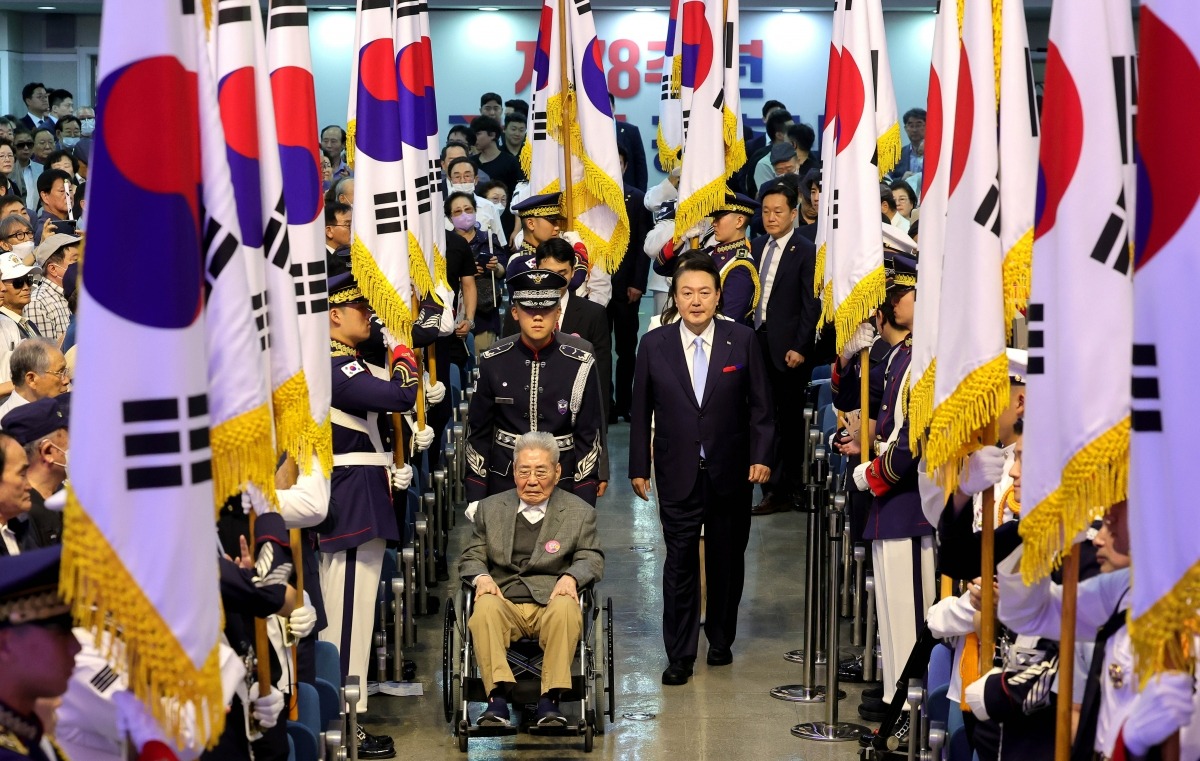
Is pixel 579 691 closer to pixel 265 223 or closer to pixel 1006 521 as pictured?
pixel 1006 521

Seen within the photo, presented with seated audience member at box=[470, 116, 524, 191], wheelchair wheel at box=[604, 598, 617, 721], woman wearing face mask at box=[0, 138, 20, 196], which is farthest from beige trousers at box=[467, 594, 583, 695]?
seated audience member at box=[470, 116, 524, 191]

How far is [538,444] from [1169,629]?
→ 3990 mm

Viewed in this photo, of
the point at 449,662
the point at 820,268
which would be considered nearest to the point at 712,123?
the point at 820,268

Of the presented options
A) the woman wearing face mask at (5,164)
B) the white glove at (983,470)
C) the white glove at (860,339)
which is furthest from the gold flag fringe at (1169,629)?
the woman wearing face mask at (5,164)

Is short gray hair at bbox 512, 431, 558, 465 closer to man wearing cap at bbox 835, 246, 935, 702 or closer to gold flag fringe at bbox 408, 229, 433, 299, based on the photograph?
gold flag fringe at bbox 408, 229, 433, 299

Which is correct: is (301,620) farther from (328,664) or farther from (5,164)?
(5,164)

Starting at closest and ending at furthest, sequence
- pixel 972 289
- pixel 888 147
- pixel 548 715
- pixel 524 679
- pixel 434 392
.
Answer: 1. pixel 972 289
2. pixel 548 715
3. pixel 524 679
4. pixel 888 147
5. pixel 434 392

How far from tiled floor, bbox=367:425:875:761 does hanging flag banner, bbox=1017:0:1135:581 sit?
330cm

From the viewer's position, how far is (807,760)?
21.1 ft

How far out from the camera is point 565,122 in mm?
10367

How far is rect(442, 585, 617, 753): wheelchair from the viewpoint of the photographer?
6332 millimetres

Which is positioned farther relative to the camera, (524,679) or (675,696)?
(675,696)

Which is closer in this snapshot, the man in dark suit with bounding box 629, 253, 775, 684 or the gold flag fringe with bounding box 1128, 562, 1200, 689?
the gold flag fringe with bounding box 1128, 562, 1200, 689

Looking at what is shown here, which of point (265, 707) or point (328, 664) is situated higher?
point (265, 707)
